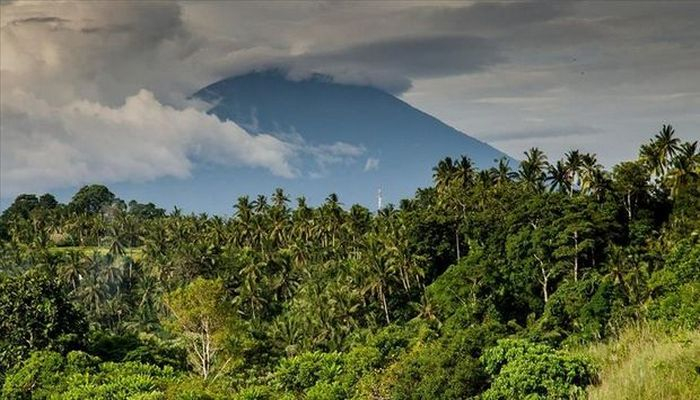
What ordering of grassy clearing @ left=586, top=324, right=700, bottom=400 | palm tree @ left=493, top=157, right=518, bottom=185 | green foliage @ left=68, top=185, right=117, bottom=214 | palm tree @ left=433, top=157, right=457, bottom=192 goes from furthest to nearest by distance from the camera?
green foliage @ left=68, top=185, right=117, bottom=214
palm tree @ left=433, top=157, right=457, bottom=192
palm tree @ left=493, top=157, right=518, bottom=185
grassy clearing @ left=586, top=324, right=700, bottom=400

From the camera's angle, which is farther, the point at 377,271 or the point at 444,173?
the point at 444,173

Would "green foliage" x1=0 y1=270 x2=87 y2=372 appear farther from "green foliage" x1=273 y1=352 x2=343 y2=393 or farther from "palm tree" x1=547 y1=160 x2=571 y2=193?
"palm tree" x1=547 y1=160 x2=571 y2=193

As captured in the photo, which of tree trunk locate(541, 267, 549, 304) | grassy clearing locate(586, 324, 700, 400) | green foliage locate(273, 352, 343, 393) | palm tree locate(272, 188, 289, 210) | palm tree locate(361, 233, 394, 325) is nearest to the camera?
grassy clearing locate(586, 324, 700, 400)

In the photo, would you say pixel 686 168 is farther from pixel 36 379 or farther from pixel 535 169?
pixel 36 379

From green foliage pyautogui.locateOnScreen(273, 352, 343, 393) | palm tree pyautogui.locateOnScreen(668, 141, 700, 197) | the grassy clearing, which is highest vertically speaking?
palm tree pyautogui.locateOnScreen(668, 141, 700, 197)

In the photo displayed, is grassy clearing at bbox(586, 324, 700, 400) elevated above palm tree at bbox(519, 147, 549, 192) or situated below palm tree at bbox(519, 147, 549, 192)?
below

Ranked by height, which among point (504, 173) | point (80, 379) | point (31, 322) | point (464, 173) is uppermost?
point (464, 173)

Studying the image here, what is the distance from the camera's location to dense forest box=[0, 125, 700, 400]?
3127 centimetres

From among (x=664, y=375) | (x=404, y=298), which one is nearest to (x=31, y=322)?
(x=404, y=298)

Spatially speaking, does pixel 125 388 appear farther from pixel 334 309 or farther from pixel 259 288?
pixel 259 288

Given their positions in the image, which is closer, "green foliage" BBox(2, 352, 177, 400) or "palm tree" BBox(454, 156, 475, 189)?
"green foliage" BBox(2, 352, 177, 400)

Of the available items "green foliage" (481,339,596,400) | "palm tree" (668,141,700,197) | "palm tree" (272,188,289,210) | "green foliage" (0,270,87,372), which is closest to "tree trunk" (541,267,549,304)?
"palm tree" (668,141,700,197)

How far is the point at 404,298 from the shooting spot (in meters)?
69.4

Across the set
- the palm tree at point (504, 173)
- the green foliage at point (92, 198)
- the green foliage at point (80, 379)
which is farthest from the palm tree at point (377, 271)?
the green foliage at point (92, 198)
